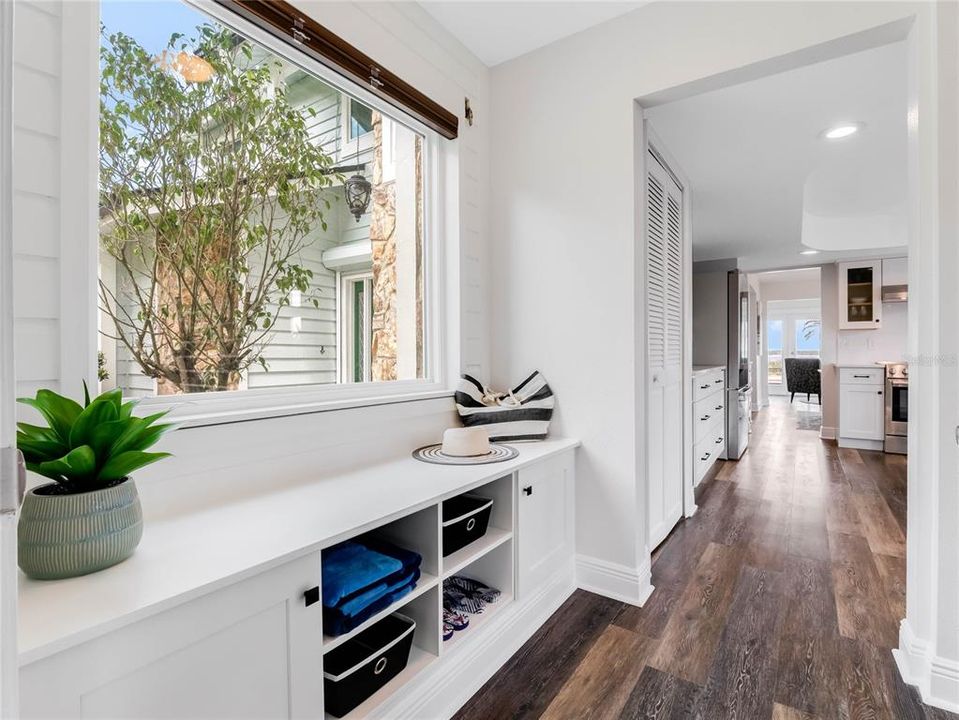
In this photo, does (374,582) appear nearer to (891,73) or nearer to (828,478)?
(891,73)

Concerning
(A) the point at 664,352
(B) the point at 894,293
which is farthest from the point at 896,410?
(A) the point at 664,352

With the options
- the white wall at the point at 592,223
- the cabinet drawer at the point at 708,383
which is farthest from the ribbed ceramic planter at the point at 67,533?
the cabinet drawer at the point at 708,383

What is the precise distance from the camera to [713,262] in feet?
16.6

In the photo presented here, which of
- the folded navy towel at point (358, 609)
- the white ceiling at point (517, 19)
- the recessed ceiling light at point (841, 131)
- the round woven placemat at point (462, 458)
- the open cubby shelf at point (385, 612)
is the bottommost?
the open cubby shelf at point (385, 612)

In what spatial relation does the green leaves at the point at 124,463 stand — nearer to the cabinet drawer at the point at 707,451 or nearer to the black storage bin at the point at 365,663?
the black storage bin at the point at 365,663

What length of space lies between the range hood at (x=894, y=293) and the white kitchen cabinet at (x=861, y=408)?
2.90ft

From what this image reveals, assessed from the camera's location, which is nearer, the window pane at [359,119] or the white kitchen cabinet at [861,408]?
the window pane at [359,119]

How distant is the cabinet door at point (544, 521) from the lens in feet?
5.98

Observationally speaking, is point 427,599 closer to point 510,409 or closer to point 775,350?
point 510,409

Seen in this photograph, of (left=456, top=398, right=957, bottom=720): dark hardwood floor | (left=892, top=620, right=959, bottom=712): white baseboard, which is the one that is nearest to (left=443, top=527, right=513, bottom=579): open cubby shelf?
(left=456, top=398, right=957, bottom=720): dark hardwood floor

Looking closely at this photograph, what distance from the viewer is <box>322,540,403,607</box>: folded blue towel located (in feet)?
3.83

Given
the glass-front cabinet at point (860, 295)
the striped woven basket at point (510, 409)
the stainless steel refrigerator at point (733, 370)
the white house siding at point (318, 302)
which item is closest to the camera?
the white house siding at point (318, 302)

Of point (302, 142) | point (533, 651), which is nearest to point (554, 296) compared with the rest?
point (302, 142)

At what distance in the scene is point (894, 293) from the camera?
5.44 metres
